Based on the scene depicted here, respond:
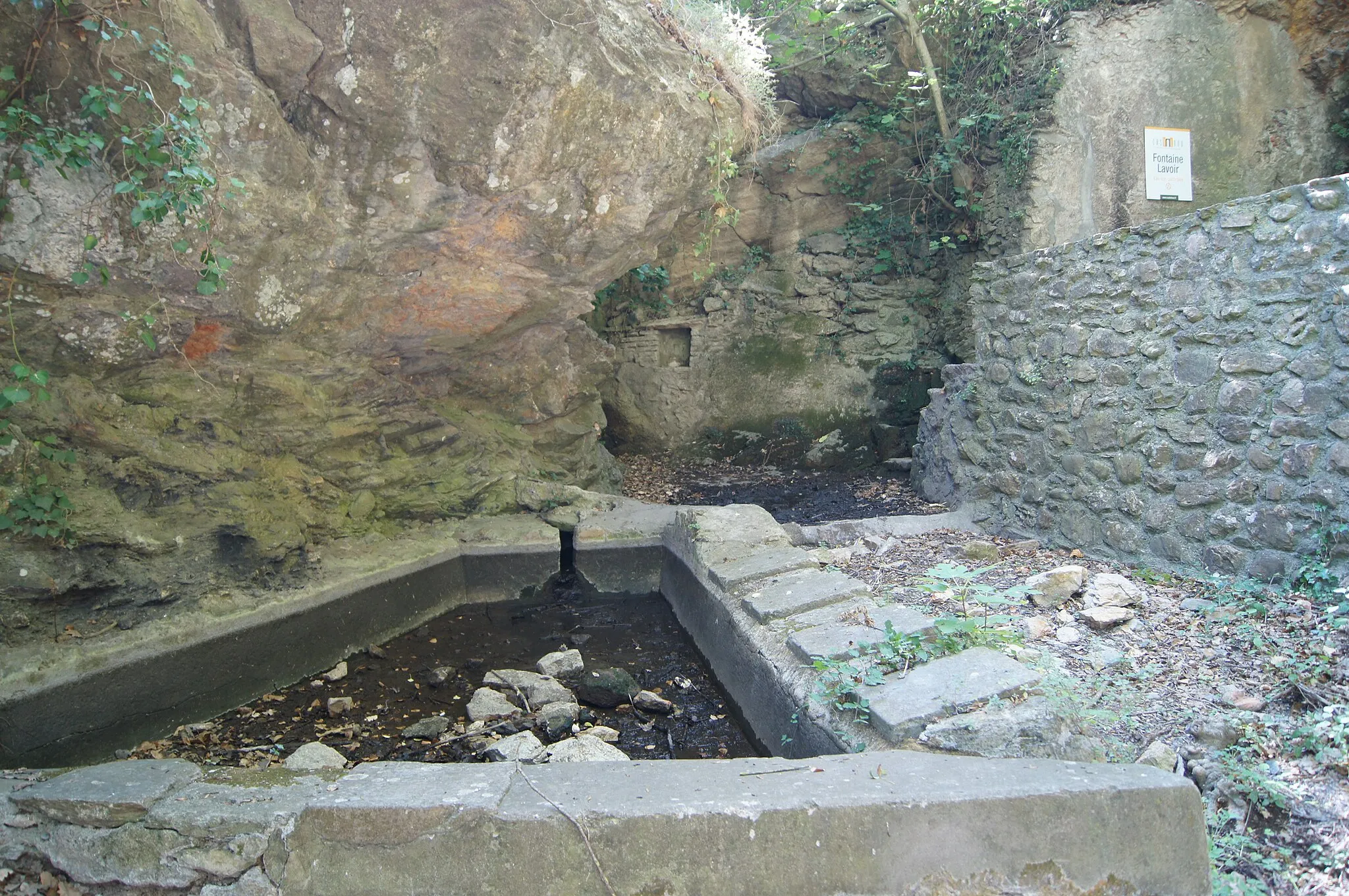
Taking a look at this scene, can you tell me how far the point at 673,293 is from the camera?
8.70m

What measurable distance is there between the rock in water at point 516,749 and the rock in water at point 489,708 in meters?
0.32

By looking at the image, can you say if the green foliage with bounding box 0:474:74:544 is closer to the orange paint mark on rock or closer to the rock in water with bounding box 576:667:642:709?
the orange paint mark on rock

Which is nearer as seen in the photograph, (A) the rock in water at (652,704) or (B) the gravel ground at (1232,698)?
(B) the gravel ground at (1232,698)

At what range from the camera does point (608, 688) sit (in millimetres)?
3873

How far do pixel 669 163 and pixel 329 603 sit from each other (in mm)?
3225

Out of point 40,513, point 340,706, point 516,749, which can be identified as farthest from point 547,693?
point 40,513

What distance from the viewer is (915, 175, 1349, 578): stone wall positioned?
318 cm

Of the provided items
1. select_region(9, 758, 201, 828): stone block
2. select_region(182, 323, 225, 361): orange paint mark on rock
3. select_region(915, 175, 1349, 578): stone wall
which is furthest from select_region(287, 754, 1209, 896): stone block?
select_region(182, 323, 225, 361): orange paint mark on rock

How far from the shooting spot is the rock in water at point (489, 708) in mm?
3609

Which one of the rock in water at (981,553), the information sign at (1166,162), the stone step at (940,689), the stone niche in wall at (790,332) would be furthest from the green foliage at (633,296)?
the stone step at (940,689)

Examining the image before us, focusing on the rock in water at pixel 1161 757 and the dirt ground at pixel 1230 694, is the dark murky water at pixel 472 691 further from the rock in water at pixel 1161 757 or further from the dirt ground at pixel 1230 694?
the rock in water at pixel 1161 757

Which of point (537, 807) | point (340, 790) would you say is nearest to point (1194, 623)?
point (537, 807)

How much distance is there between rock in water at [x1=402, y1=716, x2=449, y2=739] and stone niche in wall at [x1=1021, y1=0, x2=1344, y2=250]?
19.9 ft

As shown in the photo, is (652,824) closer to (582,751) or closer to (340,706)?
(582,751)
